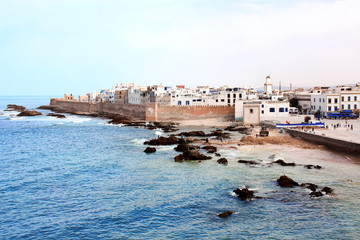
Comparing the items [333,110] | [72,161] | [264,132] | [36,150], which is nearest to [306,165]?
[264,132]

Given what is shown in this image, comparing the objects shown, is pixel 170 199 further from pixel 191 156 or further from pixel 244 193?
pixel 191 156

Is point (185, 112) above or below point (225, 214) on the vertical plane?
above

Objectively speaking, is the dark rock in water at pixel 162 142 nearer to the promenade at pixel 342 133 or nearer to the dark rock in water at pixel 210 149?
the dark rock in water at pixel 210 149

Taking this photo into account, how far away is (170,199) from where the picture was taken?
18484 mm

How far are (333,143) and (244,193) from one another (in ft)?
54.3

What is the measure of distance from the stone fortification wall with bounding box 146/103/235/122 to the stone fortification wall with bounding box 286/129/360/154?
22.8 metres

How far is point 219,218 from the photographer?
15.7 meters

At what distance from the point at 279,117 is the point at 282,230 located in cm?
3900

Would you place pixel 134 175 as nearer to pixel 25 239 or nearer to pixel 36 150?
pixel 25 239

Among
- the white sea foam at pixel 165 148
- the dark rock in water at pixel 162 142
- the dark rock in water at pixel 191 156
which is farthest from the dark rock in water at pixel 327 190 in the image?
the dark rock in water at pixel 162 142

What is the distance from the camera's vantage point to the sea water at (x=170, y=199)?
14703 millimetres

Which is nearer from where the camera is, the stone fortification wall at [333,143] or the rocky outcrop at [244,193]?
the rocky outcrop at [244,193]

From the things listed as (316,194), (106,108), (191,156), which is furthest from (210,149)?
(106,108)

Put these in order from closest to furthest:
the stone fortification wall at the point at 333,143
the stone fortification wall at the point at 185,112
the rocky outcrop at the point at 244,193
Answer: the rocky outcrop at the point at 244,193, the stone fortification wall at the point at 333,143, the stone fortification wall at the point at 185,112
